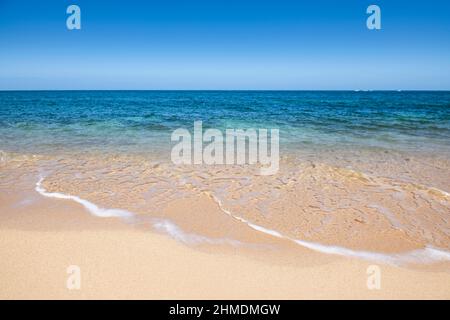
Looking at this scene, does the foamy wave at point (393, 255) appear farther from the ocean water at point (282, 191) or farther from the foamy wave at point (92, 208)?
the foamy wave at point (92, 208)

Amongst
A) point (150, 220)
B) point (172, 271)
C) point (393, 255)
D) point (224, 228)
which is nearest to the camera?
point (172, 271)

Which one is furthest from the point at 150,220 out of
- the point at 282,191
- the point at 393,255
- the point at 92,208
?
the point at 393,255

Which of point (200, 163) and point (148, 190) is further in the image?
point (200, 163)

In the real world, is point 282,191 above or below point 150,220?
above

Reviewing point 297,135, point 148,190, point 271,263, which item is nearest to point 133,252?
point 271,263

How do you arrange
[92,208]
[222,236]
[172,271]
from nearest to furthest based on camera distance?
[172,271]
[222,236]
[92,208]

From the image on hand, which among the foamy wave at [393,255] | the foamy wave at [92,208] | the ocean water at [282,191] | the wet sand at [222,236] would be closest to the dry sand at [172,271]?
the wet sand at [222,236]

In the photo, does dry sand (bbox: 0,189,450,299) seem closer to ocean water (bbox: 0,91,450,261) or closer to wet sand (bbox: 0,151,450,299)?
wet sand (bbox: 0,151,450,299)

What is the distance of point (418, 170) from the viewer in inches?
263

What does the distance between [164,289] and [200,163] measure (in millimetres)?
4874

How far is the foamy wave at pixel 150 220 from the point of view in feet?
11.7

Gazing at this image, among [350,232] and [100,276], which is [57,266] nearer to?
[100,276]

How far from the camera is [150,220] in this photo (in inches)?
162

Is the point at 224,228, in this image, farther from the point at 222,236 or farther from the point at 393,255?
the point at 393,255
